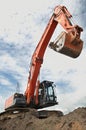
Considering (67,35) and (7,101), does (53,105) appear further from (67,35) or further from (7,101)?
(67,35)

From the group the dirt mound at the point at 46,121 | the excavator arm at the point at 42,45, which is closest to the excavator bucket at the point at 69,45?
the excavator arm at the point at 42,45

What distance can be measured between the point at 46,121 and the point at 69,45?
4021mm

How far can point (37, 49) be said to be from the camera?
17.8 meters

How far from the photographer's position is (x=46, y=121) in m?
12.7

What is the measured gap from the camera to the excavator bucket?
14055mm

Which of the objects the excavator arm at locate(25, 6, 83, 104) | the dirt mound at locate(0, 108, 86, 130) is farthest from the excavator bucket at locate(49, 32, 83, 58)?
the dirt mound at locate(0, 108, 86, 130)

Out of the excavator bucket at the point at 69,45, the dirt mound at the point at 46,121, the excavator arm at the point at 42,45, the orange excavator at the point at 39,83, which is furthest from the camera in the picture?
the orange excavator at the point at 39,83

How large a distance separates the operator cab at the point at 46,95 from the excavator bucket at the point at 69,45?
12.7 feet

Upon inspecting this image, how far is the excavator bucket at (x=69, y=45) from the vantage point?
1405 cm

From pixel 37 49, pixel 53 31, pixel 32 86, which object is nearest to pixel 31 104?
pixel 32 86

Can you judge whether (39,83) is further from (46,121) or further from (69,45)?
(46,121)

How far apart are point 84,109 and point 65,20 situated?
590 cm

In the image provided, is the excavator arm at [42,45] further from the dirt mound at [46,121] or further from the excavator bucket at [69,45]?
the dirt mound at [46,121]

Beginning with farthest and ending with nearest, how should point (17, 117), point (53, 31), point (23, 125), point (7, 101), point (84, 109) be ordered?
point (7, 101) → point (53, 31) → point (17, 117) → point (23, 125) → point (84, 109)
